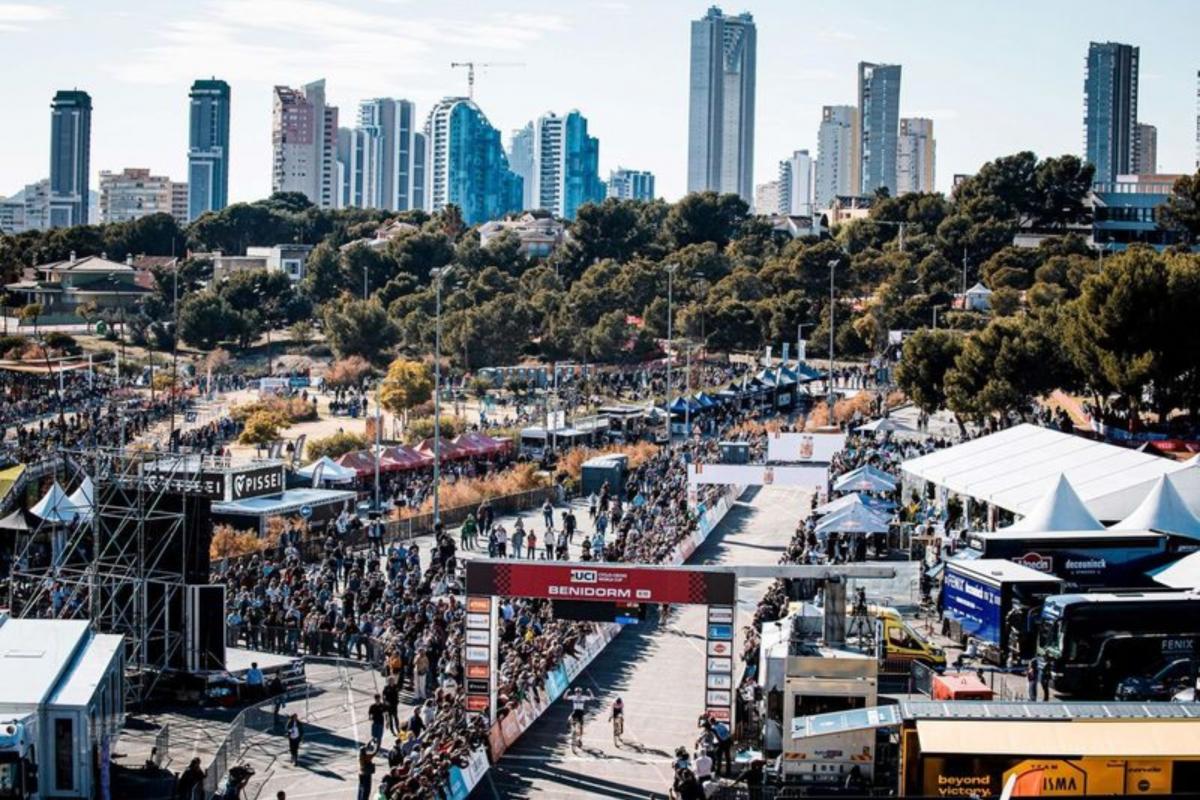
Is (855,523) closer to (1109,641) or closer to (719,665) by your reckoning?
(1109,641)

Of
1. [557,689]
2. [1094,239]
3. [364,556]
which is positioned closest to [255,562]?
[364,556]

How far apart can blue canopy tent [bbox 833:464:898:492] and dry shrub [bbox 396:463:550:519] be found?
30.5 ft

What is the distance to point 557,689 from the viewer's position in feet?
77.9

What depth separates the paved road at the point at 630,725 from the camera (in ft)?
65.4

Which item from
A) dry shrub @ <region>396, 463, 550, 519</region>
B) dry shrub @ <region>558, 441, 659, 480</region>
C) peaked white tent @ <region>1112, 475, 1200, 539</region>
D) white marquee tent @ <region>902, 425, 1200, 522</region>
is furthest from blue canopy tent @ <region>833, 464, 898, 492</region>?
dry shrub @ <region>558, 441, 659, 480</region>

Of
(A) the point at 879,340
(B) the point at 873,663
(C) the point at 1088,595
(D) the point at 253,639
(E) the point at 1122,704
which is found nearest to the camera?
(E) the point at 1122,704

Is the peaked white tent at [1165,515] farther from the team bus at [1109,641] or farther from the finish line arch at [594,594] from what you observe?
the finish line arch at [594,594]

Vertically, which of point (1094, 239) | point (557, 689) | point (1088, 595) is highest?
point (1094, 239)

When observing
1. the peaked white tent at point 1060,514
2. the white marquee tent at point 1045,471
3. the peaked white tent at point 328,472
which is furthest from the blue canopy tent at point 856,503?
the peaked white tent at point 328,472

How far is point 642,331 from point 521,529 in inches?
1882

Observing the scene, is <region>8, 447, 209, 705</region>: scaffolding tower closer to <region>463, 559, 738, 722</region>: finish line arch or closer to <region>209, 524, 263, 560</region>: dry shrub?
<region>463, 559, 738, 722</region>: finish line arch

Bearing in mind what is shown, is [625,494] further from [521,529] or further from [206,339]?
[206,339]

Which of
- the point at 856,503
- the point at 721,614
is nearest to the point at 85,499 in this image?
the point at 721,614

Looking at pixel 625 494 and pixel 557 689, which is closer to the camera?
pixel 557 689
